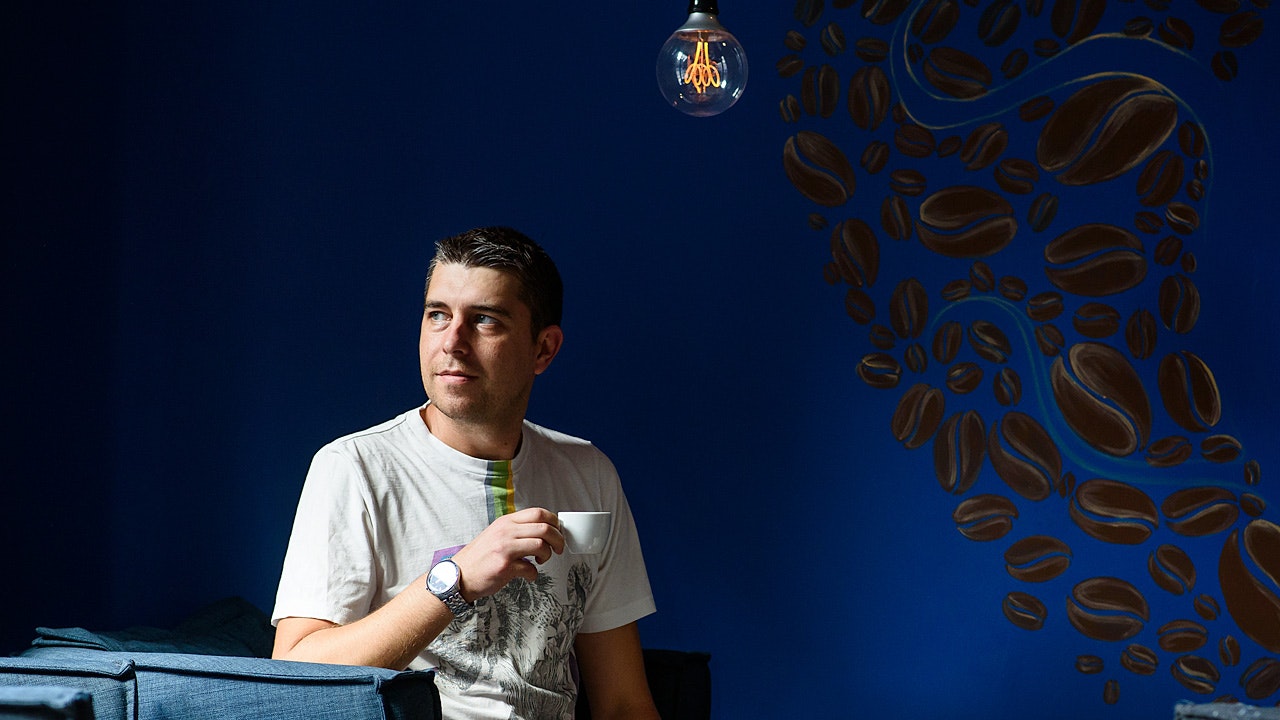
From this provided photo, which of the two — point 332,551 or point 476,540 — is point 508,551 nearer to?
point 476,540

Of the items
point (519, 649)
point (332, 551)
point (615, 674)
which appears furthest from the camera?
point (615, 674)

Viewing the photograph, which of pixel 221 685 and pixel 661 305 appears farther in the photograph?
pixel 661 305

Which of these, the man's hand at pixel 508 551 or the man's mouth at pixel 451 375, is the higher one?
the man's mouth at pixel 451 375

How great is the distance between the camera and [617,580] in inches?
82.3

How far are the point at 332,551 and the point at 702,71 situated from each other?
1.13 metres

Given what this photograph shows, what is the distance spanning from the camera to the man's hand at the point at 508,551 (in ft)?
5.28

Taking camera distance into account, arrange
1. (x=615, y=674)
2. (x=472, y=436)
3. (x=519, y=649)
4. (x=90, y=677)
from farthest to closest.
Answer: (x=615, y=674)
(x=472, y=436)
(x=519, y=649)
(x=90, y=677)

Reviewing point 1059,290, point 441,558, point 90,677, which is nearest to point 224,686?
point 90,677

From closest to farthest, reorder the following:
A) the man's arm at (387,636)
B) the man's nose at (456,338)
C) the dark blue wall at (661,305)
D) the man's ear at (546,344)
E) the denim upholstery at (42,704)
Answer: the denim upholstery at (42,704) < the man's arm at (387,636) < the man's nose at (456,338) < the man's ear at (546,344) < the dark blue wall at (661,305)

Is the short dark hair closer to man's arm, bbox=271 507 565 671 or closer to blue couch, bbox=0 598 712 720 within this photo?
man's arm, bbox=271 507 565 671

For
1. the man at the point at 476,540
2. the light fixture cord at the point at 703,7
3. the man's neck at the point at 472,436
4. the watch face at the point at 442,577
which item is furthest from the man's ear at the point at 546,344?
the light fixture cord at the point at 703,7

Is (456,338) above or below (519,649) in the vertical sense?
above

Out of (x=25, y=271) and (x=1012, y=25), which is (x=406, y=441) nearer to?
(x=25, y=271)

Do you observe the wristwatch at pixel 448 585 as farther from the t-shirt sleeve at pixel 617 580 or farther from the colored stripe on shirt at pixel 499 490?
the t-shirt sleeve at pixel 617 580
